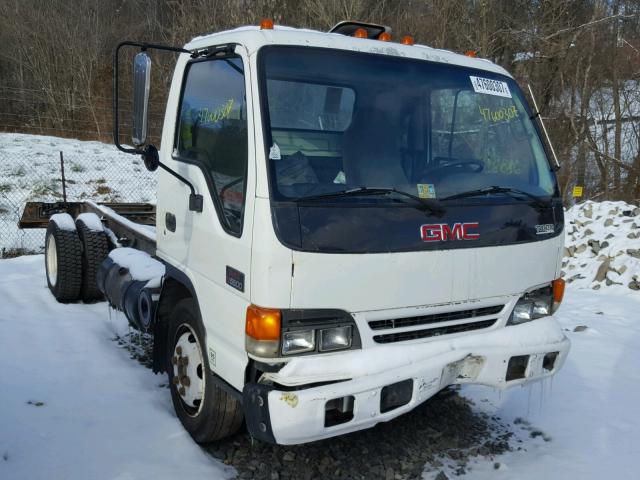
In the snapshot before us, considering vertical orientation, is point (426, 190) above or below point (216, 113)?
below

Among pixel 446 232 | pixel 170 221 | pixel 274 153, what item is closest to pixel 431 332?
pixel 446 232

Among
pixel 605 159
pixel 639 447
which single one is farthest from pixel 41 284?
pixel 605 159

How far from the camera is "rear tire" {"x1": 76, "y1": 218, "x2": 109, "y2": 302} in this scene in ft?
19.9

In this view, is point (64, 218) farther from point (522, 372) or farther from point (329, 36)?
point (522, 372)

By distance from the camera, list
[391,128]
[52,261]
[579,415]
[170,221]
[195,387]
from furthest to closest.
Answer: [52,261] → [579,415] → [170,221] → [195,387] → [391,128]

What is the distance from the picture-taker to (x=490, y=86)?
3572mm

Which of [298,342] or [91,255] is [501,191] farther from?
[91,255]

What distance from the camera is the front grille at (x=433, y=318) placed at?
114 inches

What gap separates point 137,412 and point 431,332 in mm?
2016

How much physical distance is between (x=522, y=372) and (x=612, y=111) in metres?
16.4

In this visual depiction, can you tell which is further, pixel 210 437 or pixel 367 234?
pixel 210 437

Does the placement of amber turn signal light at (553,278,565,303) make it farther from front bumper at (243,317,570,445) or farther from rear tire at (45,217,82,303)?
rear tire at (45,217,82,303)

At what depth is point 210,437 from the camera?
3.37 metres

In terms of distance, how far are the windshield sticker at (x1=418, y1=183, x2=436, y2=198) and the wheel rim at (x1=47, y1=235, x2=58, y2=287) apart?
4591mm
